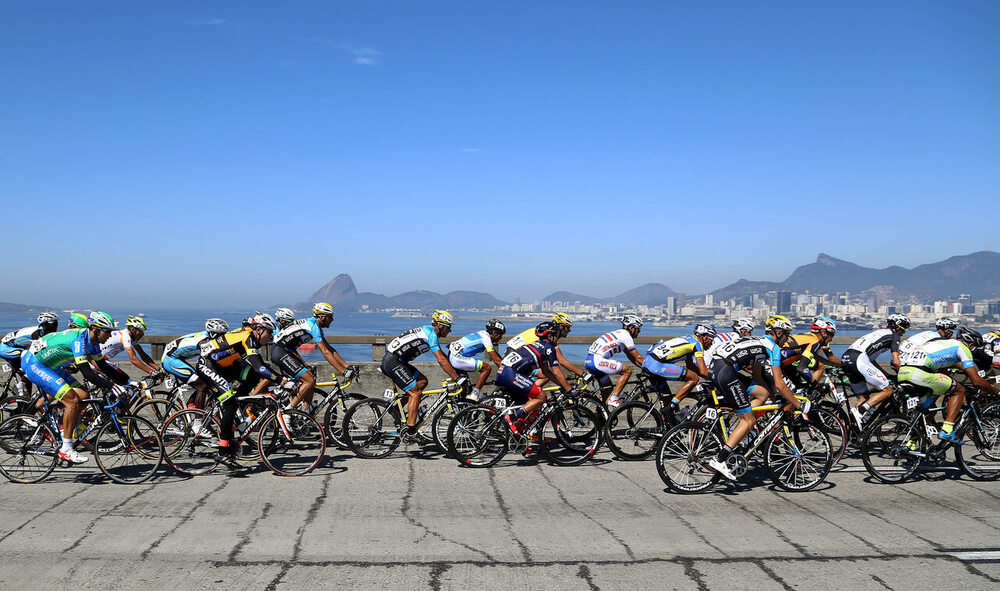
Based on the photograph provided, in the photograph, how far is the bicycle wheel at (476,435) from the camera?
855cm

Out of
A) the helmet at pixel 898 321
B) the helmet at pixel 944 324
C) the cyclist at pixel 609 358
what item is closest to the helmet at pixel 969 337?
the helmet at pixel 944 324

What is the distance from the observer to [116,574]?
485 cm

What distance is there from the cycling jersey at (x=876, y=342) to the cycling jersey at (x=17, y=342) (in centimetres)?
1142

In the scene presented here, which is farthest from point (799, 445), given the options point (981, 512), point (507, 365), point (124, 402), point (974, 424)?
point (124, 402)

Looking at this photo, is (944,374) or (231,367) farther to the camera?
(231,367)

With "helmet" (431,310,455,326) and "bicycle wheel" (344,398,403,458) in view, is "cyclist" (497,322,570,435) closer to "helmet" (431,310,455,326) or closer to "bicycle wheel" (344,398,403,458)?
"helmet" (431,310,455,326)

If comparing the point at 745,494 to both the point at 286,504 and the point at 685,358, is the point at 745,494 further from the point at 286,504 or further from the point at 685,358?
the point at 286,504

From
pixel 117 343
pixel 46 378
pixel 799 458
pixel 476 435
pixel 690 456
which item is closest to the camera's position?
pixel 690 456

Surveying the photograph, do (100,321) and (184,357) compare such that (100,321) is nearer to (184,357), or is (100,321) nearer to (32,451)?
(184,357)

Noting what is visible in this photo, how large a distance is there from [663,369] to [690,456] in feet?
7.37

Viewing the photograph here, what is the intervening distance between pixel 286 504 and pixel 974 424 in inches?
308

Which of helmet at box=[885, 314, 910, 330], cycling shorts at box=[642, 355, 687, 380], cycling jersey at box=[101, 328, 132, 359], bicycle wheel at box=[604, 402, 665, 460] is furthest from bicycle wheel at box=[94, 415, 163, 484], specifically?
helmet at box=[885, 314, 910, 330]

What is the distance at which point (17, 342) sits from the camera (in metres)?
10.1

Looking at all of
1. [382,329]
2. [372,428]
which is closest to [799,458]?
[372,428]
